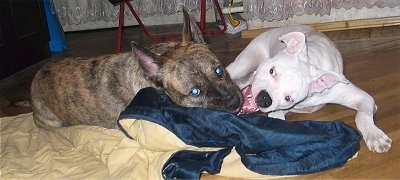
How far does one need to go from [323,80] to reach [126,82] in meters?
1.11

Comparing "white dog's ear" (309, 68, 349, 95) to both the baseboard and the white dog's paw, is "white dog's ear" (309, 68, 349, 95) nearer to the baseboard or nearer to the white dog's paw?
the white dog's paw

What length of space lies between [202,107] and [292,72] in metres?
0.48

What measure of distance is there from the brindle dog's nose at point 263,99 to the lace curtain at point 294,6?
2.97 meters

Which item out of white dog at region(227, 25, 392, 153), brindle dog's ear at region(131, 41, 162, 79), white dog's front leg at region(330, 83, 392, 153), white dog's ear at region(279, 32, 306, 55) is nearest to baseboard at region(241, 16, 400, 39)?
white dog at region(227, 25, 392, 153)

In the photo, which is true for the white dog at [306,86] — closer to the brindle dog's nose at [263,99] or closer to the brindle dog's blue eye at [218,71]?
the brindle dog's nose at [263,99]

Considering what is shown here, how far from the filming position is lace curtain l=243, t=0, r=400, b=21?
490 centimetres

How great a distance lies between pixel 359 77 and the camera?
334 centimetres

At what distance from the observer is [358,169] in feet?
6.91

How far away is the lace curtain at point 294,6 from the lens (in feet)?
16.1

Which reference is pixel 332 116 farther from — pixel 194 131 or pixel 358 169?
pixel 194 131

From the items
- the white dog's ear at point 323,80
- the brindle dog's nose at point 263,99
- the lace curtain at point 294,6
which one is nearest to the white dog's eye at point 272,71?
the brindle dog's nose at point 263,99

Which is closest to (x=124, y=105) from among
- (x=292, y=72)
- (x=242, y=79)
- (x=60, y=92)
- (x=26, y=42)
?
(x=60, y=92)

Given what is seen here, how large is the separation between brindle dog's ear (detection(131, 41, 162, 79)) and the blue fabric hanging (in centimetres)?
19

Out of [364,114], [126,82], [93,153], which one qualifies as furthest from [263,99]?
[93,153]
